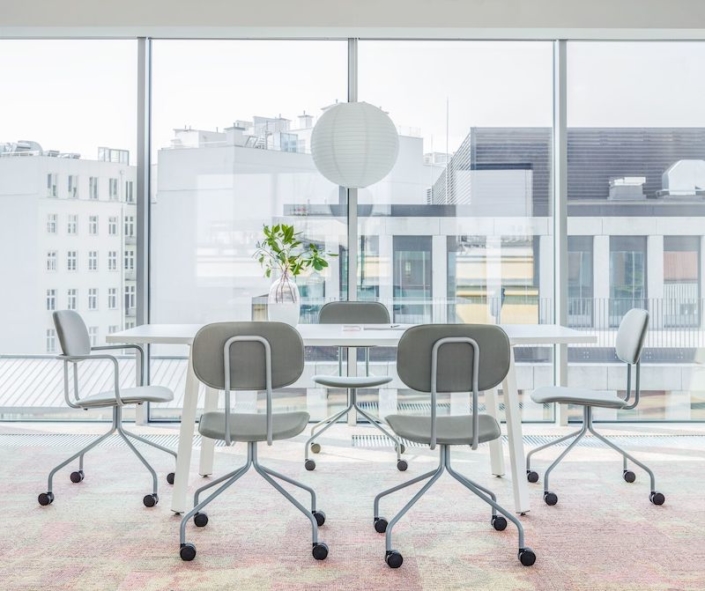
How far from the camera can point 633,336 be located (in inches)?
136

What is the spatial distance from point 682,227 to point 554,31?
1.65m

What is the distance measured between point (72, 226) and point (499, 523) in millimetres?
3588

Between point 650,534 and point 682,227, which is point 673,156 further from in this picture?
point 650,534

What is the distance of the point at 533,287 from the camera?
16.3 ft

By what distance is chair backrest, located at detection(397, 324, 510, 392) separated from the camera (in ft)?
8.52

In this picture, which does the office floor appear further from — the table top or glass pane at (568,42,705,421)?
glass pane at (568,42,705,421)

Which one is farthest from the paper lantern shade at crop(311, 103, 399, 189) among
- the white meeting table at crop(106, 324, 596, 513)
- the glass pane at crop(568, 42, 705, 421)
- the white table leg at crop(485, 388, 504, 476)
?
the glass pane at crop(568, 42, 705, 421)

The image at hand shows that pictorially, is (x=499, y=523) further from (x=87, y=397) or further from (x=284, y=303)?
(x=87, y=397)

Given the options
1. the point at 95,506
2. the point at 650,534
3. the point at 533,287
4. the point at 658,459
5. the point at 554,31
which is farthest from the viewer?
the point at 533,287

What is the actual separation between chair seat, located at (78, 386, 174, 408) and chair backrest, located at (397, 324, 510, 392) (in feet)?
4.57

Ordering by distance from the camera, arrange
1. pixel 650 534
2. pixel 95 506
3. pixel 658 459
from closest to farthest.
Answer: pixel 650 534, pixel 95 506, pixel 658 459

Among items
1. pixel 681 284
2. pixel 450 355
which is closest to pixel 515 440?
pixel 450 355

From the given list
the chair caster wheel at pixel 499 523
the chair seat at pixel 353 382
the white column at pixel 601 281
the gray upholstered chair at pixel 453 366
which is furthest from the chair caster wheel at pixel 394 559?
the white column at pixel 601 281

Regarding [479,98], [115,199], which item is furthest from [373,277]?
[115,199]
